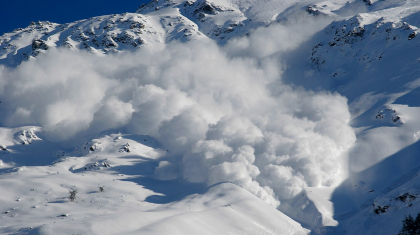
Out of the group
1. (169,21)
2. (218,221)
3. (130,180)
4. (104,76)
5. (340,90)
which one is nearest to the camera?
(218,221)

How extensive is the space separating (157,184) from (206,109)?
2799 cm

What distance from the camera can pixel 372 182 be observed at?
2077 inches

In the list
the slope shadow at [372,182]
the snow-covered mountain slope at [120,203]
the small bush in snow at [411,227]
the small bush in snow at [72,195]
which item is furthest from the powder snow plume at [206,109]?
the small bush in snow at [411,227]

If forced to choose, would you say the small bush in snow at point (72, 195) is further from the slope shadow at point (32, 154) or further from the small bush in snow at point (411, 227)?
the small bush in snow at point (411, 227)

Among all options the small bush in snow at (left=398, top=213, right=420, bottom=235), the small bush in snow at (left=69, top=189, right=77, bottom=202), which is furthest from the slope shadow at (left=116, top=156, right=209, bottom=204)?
the small bush in snow at (left=398, top=213, right=420, bottom=235)

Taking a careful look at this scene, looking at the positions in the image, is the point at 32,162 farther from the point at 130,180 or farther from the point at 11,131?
the point at 130,180

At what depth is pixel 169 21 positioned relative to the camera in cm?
13638

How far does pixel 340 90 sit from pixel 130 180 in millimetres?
53081

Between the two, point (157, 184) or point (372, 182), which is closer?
point (372, 182)

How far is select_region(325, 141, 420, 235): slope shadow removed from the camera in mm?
49375

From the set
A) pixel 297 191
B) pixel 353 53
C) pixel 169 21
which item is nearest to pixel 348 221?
pixel 297 191

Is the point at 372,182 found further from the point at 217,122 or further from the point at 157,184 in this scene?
the point at 157,184

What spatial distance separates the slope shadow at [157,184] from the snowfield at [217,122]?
0.36 meters

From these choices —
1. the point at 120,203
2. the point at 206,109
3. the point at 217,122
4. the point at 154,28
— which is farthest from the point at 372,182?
the point at 154,28
